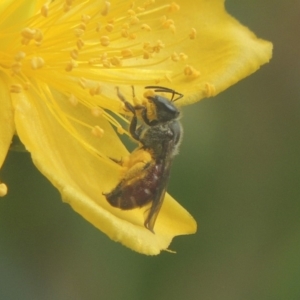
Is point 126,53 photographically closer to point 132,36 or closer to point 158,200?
point 132,36

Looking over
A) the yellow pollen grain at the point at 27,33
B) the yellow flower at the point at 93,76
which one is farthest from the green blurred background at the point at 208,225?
the yellow pollen grain at the point at 27,33

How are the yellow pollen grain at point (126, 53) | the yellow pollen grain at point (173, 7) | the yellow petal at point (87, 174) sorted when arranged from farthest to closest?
1. the yellow pollen grain at point (173, 7)
2. the yellow pollen grain at point (126, 53)
3. the yellow petal at point (87, 174)

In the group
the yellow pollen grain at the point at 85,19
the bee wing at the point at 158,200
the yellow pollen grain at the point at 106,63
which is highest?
the yellow pollen grain at the point at 85,19

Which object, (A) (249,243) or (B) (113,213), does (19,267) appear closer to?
(A) (249,243)

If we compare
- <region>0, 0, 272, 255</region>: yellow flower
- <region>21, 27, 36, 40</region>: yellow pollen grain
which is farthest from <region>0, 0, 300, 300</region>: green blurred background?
<region>21, 27, 36, 40</region>: yellow pollen grain

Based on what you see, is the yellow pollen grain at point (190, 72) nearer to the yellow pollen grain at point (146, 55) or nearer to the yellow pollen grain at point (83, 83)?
the yellow pollen grain at point (146, 55)

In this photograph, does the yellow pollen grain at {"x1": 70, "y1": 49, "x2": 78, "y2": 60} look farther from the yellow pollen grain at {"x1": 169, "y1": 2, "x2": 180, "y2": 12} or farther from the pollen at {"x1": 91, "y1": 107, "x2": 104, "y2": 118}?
the yellow pollen grain at {"x1": 169, "y1": 2, "x2": 180, "y2": 12}
